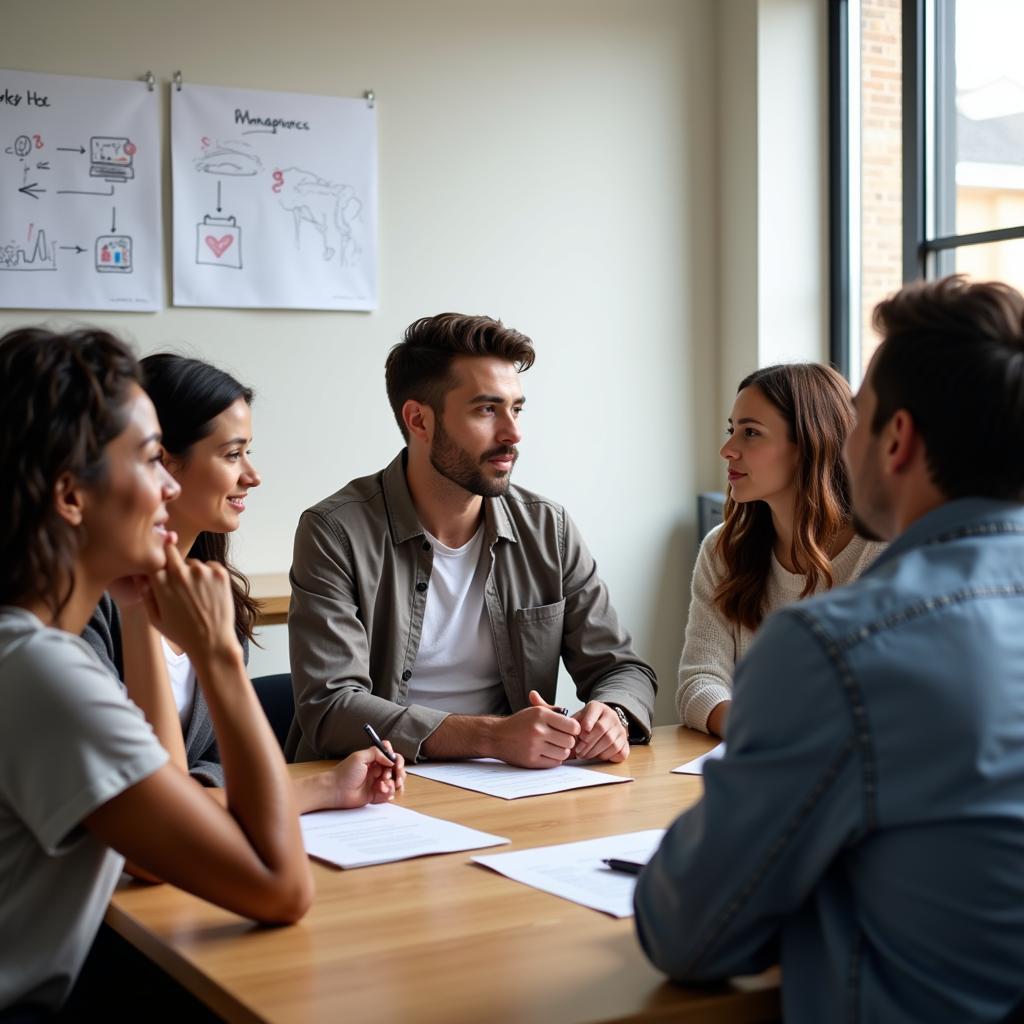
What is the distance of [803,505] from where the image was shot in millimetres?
2584

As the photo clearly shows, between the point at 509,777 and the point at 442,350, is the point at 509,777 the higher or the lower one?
the lower one

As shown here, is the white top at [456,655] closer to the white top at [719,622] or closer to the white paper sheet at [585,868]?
the white top at [719,622]

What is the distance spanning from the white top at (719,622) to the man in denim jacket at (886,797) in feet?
4.43

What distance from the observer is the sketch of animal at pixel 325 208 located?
3.98 meters

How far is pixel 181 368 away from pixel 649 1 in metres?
2.84

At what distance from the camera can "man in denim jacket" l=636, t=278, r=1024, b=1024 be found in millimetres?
1016

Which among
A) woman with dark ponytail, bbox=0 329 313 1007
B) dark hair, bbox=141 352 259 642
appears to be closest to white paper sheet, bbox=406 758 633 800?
dark hair, bbox=141 352 259 642

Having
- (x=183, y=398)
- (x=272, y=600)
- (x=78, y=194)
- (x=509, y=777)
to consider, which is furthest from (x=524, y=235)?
(x=509, y=777)

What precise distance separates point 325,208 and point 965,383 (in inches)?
124

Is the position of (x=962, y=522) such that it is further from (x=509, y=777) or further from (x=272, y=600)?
(x=272, y=600)

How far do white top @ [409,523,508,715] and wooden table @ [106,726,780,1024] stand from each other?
0.92m

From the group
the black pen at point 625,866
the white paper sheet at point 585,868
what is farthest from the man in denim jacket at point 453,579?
the black pen at point 625,866

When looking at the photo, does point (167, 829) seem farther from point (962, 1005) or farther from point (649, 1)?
point (649, 1)

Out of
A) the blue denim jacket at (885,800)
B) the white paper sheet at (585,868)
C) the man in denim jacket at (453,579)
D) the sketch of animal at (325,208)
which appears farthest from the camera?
the sketch of animal at (325,208)
